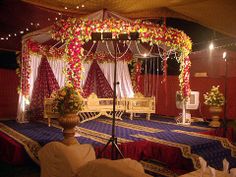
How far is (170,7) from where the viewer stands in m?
7.15

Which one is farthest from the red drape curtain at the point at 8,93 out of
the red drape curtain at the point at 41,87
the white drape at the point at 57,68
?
the white drape at the point at 57,68

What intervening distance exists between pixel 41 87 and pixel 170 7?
4.74m

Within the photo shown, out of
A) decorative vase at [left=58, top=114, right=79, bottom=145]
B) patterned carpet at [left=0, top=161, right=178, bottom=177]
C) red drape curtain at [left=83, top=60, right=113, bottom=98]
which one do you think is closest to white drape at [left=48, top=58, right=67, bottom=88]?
red drape curtain at [left=83, top=60, right=113, bottom=98]

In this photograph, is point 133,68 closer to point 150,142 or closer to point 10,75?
point 10,75

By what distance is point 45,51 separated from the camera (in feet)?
29.2

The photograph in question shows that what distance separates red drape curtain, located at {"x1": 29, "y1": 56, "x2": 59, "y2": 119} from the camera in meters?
8.60

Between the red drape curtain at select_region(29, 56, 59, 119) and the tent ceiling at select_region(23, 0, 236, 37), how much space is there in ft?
7.75

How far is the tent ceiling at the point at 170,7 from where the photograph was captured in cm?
646

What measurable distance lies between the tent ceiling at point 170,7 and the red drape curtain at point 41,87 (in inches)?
93.0

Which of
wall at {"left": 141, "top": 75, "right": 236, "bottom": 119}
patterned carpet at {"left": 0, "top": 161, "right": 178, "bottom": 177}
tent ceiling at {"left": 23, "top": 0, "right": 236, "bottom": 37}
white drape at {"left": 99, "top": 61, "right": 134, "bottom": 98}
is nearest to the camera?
patterned carpet at {"left": 0, "top": 161, "right": 178, "bottom": 177}

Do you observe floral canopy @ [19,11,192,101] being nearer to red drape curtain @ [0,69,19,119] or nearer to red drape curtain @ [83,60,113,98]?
red drape curtain @ [83,60,113,98]

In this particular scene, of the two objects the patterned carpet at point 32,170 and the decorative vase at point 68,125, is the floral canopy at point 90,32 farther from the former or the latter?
the patterned carpet at point 32,170

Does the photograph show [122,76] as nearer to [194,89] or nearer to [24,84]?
[194,89]

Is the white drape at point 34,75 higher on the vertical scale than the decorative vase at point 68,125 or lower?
higher
